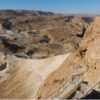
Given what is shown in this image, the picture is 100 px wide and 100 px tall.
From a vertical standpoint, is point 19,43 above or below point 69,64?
below

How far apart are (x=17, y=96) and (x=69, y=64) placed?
5.52 m

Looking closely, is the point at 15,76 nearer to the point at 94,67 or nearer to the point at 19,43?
the point at 94,67

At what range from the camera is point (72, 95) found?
727 inches

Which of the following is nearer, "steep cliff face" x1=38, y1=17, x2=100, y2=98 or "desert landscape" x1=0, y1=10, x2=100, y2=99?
"desert landscape" x1=0, y1=10, x2=100, y2=99

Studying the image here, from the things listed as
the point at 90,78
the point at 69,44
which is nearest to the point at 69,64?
the point at 90,78

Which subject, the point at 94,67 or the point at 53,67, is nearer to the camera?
the point at 94,67

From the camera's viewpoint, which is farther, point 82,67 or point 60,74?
point 60,74

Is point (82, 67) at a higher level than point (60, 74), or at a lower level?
higher

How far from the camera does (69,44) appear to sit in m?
90.5

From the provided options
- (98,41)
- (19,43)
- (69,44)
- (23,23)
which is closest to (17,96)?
(98,41)

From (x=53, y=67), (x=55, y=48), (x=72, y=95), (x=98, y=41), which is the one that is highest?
(x=98, y=41)

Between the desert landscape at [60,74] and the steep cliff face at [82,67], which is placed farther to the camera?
the steep cliff face at [82,67]

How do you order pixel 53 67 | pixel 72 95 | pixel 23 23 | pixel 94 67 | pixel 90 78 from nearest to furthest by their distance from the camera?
1. pixel 72 95
2. pixel 90 78
3. pixel 94 67
4. pixel 53 67
5. pixel 23 23

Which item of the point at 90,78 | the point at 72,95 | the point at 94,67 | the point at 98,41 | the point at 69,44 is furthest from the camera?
the point at 69,44
